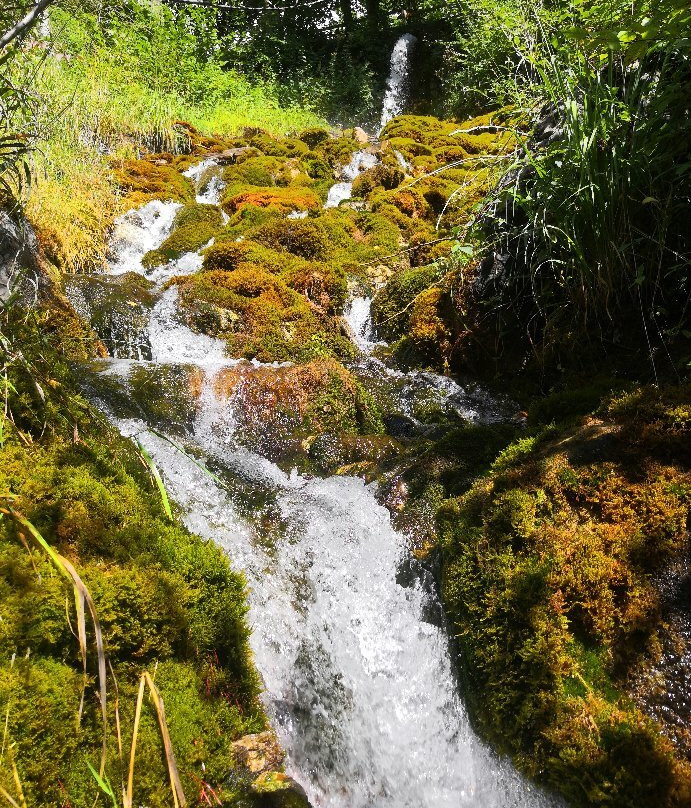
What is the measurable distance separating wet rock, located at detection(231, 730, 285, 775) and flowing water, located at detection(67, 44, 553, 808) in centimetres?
35

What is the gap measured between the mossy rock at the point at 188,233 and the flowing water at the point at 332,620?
143 inches

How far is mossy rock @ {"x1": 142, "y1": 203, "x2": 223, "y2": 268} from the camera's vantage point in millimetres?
7555

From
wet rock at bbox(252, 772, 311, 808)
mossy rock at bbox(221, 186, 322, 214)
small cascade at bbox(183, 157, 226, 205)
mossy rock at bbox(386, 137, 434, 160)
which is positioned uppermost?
mossy rock at bbox(386, 137, 434, 160)

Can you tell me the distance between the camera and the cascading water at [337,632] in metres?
2.22

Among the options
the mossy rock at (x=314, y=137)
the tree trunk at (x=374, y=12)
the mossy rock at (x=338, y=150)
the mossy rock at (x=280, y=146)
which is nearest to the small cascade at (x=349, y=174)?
the mossy rock at (x=338, y=150)

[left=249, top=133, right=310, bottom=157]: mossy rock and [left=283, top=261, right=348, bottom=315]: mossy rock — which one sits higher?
[left=249, top=133, right=310, bottom=157]: mossy rock

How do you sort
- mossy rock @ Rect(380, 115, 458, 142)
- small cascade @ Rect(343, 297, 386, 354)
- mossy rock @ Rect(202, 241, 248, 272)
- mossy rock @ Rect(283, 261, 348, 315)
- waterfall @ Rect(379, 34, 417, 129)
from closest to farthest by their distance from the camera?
small cascade @ Rect(343, 297, 386, 354)
mossy rock @ Rect(283, 261, 348, 315)
mossy rock @ Rect(202, 241, 248, 272)
mossy rock @ Rect(380, 115, 458, 142)
waterfall @ Rect(379, 34, 417, 129)

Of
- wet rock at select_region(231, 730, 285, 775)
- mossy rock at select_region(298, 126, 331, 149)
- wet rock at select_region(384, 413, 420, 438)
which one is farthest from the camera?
mossy rock at select_region(298, 126, 331, 149)

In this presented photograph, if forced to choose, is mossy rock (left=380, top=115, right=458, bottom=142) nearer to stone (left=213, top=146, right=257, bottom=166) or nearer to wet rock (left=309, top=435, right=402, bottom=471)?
stone (left=213, top=146, right=257, bottom=166)

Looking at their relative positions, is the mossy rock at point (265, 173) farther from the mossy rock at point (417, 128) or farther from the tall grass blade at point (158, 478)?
the tall grass blade at point (158, 478)

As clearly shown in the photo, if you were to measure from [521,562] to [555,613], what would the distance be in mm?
244

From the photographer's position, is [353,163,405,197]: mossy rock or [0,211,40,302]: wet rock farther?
[353,163,405,197]: mossy rock

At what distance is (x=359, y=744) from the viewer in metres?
2.38

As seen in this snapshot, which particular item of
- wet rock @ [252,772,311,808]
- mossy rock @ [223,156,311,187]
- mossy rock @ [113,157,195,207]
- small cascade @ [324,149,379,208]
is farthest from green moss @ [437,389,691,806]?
mossy rock @ [223,156,311,187]
